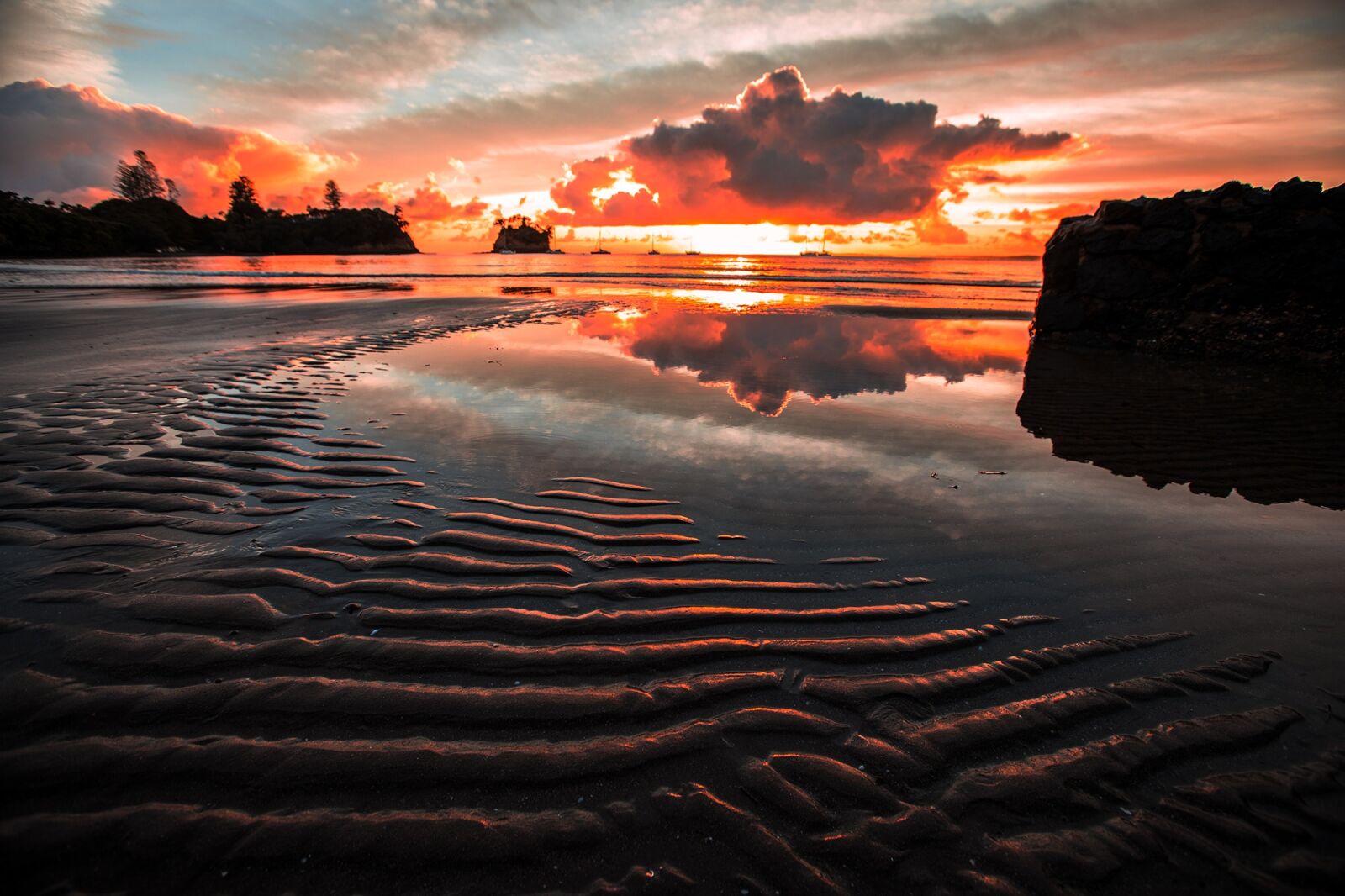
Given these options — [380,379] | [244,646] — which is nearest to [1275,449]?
[244,646]

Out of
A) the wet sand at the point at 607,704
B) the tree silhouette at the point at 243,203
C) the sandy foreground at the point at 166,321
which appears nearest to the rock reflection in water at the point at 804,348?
the wet sand at the point at 607,704

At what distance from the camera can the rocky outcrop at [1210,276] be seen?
1329 centimetres

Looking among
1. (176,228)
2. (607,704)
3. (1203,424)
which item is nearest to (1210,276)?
(1203,424)

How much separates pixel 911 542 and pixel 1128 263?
17.5 m

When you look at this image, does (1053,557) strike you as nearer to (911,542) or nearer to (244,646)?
(911,542)

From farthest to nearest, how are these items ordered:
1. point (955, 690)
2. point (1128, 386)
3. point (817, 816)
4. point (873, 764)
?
1. point (1128, 386)
2. point (955, 690)
3. point (873, 764)
4. point (817, 816)

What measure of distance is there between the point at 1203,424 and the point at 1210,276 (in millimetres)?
9923

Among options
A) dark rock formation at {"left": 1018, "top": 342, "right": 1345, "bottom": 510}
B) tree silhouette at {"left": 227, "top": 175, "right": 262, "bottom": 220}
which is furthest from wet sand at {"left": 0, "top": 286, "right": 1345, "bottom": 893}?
tree silhouette at {"left": 227, "top": 175, "right": 262, "bottom": 220}

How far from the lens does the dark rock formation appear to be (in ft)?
Result: 20.6

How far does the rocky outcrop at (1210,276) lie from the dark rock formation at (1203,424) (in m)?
1.33

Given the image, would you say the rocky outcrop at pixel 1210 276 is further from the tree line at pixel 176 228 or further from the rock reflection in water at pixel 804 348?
the tree line at pixel 176 228

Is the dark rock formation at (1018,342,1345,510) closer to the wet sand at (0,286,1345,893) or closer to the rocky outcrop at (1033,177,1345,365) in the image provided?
the wet sand at (0,286,1345,893)

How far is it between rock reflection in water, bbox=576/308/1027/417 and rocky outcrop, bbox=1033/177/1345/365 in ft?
7.58

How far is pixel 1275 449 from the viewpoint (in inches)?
286
